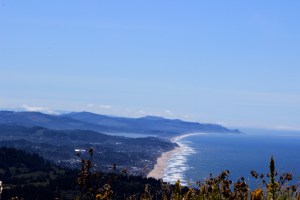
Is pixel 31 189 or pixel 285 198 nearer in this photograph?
pixel 285 198

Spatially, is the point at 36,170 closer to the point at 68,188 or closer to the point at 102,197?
the point at 68,188

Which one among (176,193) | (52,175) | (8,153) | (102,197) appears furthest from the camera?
(8,153)

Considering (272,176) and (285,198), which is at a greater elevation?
(272,176)

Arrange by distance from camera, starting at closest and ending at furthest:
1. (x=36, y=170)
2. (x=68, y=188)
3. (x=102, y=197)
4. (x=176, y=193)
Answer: (x=102, y=197) < (x=176, y=193) < (x=68, y=188) < (x=36, y=170)

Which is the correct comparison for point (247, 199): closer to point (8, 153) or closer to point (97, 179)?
point (97, 179)

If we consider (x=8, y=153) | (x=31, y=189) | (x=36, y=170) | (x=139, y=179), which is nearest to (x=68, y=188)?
(x=31, y=189)

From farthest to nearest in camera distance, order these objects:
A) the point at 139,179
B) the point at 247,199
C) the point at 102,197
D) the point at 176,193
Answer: the point at 139,179, the point at 247,199, the point at 176,193, the point at 102,197

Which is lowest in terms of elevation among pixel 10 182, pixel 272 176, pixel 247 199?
pixel 10 182

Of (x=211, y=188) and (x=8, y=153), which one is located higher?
(x=211, y=188)

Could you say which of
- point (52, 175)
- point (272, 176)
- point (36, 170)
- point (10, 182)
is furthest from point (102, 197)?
point (36, 170)
